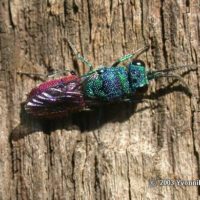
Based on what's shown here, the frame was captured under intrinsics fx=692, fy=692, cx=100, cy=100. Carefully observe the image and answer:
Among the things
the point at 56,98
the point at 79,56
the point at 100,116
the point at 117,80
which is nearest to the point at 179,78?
the point at 117,80

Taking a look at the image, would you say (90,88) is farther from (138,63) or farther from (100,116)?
(138,63)

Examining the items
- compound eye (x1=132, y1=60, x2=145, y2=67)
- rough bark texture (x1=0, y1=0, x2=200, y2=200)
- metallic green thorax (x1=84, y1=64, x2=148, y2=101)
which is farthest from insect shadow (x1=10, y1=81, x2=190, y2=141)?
compound eye (x1=132, y1=60, x2=145, y2=67)

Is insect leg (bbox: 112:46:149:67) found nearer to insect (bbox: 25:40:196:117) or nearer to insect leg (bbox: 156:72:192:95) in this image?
insect (bbox: 25:40:196:117)

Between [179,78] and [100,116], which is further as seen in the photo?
[100,116]

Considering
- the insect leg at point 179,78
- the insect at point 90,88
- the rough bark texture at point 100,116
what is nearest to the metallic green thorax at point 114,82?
the insect at point 90,88

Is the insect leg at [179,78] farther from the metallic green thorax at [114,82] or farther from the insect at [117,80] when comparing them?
the metallic green thorax at [114,82]
